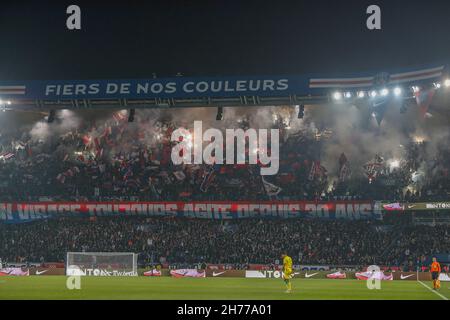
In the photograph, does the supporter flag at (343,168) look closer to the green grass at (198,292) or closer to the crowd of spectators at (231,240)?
the crowd of spectators at (231,240)

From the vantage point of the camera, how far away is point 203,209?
52.1 metres

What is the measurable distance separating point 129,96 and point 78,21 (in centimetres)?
908

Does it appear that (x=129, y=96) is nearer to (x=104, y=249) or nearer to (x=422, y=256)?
(x=104, y=249)

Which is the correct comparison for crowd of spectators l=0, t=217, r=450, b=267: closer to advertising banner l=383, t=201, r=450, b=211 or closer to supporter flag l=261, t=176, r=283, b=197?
advertising banner l=383, t=201, r=450, b=211

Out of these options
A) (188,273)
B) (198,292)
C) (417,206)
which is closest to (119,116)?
(188,273)

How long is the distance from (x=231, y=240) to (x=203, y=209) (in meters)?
4.09

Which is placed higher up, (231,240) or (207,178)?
(207,178)

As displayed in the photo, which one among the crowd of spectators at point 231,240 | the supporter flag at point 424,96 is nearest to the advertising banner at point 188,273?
the crowd of spectators at point 231,240

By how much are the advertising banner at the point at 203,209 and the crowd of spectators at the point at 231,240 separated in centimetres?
89

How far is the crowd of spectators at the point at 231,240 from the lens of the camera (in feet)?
153

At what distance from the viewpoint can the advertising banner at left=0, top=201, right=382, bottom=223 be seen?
165ft

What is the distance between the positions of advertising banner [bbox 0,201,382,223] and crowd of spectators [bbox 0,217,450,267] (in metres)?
0.89

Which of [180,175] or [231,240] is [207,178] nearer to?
[180,175]
